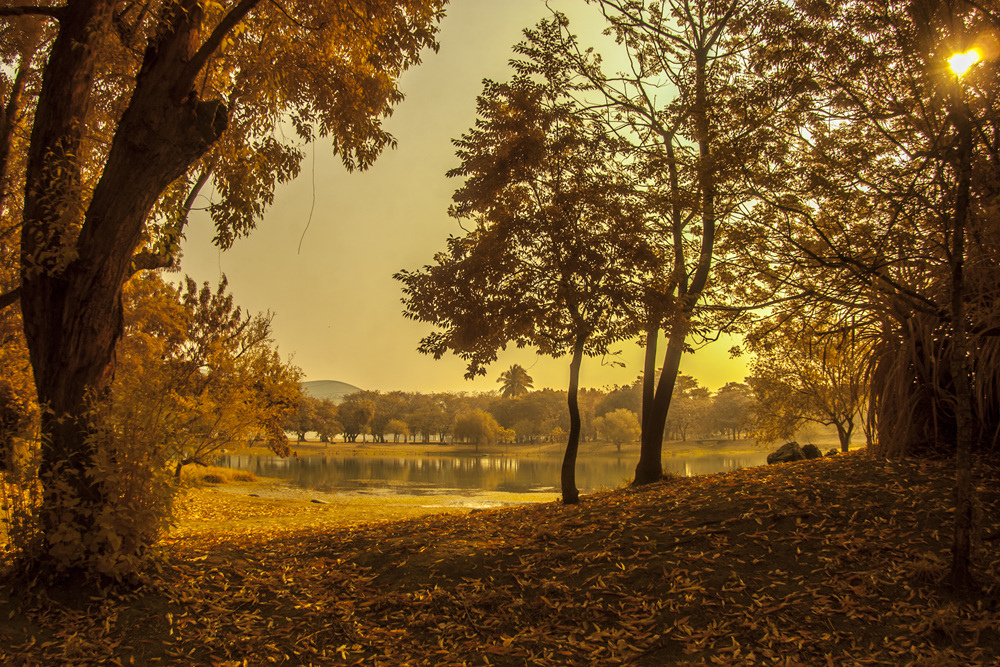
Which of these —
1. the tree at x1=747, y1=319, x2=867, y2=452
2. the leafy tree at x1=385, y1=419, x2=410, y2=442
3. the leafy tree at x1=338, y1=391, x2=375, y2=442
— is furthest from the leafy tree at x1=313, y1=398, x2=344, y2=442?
the tree at x1=747, y1=319, x2=867, y2=452

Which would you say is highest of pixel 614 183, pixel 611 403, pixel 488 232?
pixel 614 183

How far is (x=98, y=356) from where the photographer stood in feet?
19.5

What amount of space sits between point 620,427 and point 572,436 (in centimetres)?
6195

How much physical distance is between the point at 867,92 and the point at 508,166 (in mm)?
5715

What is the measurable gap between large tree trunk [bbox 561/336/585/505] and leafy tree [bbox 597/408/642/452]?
6063 centimetres

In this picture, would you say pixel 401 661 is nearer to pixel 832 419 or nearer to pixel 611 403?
pixel 832 419

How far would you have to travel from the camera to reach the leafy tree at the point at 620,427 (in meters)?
69.9

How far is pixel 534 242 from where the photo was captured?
409 inches

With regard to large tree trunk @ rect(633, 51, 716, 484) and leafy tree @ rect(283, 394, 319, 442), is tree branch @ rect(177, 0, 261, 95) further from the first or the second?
leafy tree @ rect(283, 394, 319, 442)

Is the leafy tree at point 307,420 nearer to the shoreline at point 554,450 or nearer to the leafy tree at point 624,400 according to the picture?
the shoreline at point 554,450

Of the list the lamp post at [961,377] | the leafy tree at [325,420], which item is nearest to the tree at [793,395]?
the lamp post at [961,377]

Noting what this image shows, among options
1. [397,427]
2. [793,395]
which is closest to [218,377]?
[793,395]

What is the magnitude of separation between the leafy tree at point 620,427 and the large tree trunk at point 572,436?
60.6m

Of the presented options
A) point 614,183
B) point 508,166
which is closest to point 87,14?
point 508,166
